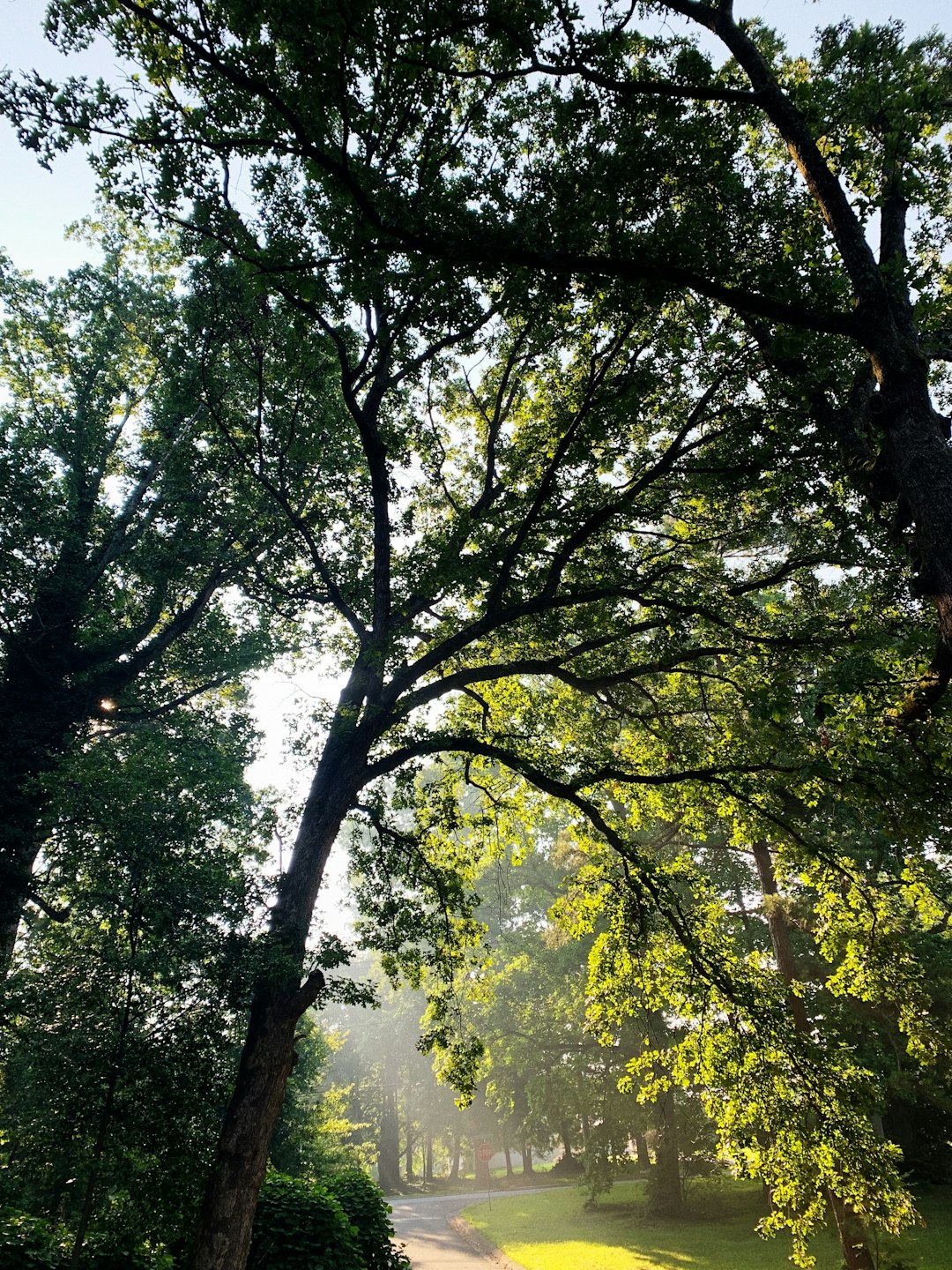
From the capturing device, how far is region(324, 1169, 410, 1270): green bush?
10.7 meters

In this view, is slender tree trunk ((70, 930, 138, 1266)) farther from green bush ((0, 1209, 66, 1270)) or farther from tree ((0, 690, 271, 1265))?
green bush ((0, 1209, 66, 1270))

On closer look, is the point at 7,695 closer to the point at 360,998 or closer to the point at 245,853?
the point at 245,853

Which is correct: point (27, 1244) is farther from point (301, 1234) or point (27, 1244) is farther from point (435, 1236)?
point (435, 1236)

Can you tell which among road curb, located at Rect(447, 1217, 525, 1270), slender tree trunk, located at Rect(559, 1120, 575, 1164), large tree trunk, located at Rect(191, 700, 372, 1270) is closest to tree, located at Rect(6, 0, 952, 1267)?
large tree trunk, located at Rect(191, 700, 372, 1270)

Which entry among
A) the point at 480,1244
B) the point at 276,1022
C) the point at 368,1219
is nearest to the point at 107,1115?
the point at 276,1022

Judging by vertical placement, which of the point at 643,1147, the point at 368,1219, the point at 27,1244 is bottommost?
the point at 643,1147

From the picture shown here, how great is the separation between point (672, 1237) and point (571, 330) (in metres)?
22.3

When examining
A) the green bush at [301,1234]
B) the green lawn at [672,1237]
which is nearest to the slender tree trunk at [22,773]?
the green bush at [301,1234]

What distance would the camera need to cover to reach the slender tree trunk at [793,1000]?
11984 mm

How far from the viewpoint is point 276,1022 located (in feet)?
24.1

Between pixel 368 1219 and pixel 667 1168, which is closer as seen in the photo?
pixel 368 1219

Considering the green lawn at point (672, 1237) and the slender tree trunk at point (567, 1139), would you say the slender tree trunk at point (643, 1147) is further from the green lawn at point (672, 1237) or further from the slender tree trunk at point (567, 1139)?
the slender tree trunk at point (567, 1139)

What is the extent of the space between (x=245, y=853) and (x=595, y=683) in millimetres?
5640

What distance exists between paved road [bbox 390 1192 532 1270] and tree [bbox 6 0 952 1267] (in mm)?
12940
